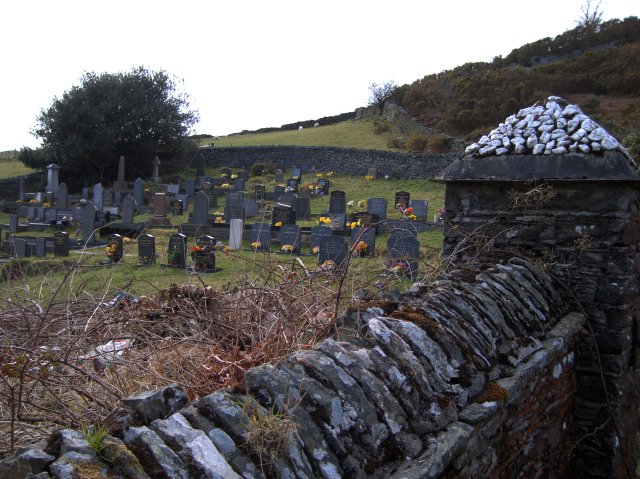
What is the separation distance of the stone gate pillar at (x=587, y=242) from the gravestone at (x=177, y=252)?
9296mm

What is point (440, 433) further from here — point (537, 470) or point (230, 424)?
point (537, 470)

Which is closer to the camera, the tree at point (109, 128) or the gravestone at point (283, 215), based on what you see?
the gravestone at point (283, 215)

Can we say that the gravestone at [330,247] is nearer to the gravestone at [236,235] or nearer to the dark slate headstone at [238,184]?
the gravestone at [236,235]

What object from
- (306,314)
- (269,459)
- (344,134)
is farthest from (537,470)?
(344,134)

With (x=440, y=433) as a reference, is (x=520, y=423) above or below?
below

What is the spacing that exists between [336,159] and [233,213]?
56.2 feet

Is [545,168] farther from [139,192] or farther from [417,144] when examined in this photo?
[417,144]

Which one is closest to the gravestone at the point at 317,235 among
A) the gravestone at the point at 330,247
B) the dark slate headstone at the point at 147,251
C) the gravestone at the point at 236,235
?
the gravestone at the point at 330,247

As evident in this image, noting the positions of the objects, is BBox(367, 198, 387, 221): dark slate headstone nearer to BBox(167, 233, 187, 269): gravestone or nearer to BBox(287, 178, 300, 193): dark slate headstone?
BBox(167, 233, 187, 269): gravestone

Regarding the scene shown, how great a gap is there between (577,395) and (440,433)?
9.80 ft

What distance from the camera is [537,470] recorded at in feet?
11.9

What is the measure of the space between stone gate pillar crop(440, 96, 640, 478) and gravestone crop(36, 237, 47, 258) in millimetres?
14030

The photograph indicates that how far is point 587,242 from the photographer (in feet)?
16.1

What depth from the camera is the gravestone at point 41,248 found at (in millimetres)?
15820
